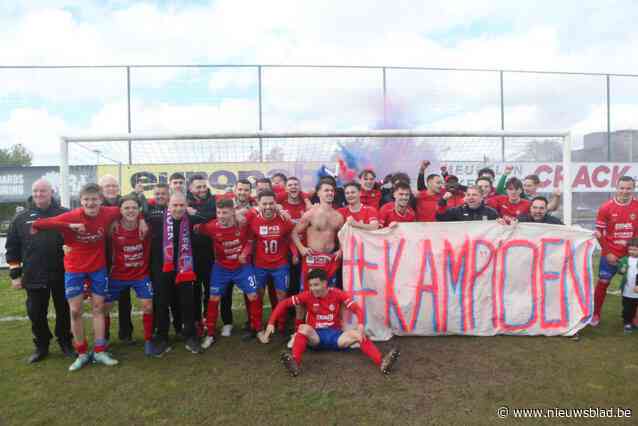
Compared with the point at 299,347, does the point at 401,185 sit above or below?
above

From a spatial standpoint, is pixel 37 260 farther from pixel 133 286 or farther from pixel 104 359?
pixel 104 359

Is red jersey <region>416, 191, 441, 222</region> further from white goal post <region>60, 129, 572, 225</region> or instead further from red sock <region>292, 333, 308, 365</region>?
red sock <region>292, 333, 308, 365</region>

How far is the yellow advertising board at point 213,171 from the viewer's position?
29.2 ft

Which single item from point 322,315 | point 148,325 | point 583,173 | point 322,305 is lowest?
point 148,325

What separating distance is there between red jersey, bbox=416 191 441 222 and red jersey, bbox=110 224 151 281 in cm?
356

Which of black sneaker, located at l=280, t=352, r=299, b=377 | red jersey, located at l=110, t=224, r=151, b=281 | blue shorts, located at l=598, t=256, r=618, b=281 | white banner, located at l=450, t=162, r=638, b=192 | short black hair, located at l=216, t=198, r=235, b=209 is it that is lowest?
black sneaker, located at l=280, t=352, r=299, b=377

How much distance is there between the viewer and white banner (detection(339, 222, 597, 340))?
464 centimetres

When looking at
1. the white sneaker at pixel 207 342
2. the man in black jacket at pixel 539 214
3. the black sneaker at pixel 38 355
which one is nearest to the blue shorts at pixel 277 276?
the white sneaker at pixel 207 342

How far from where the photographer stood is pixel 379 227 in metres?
4.94

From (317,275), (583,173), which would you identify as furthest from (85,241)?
(583,173)

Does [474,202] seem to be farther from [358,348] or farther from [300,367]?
[300,367]

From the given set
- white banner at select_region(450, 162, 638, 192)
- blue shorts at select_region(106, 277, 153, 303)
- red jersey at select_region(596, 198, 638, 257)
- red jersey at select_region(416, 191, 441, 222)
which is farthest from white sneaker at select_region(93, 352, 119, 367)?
white banner at select_region(450, 162, 638, 192)

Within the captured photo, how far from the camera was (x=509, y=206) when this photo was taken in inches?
217

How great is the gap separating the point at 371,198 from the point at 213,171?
4.94 meters
